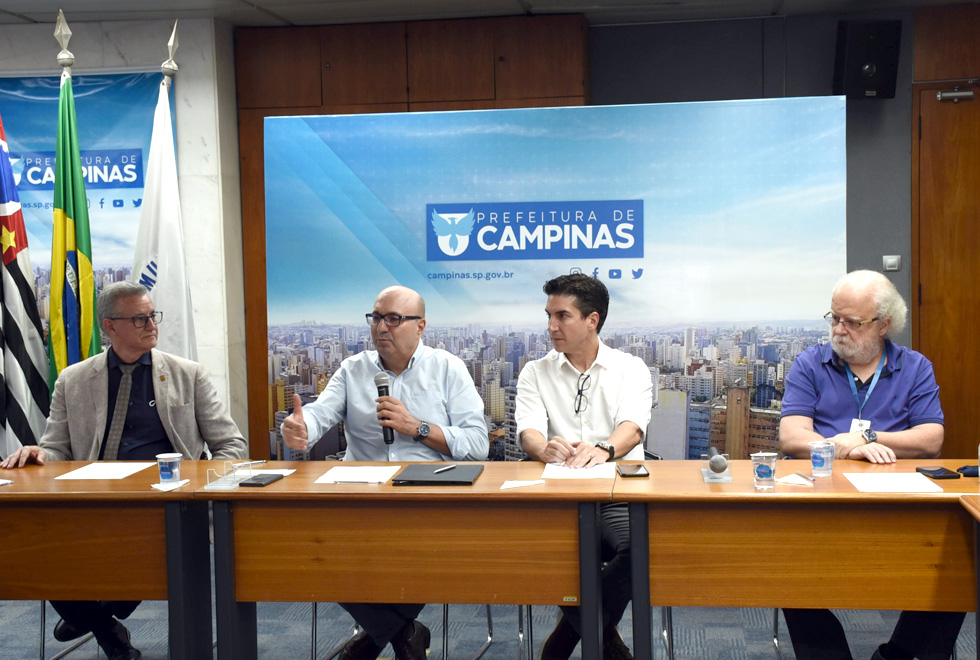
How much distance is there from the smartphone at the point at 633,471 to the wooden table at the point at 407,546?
0.15 m

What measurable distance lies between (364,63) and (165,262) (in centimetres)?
164

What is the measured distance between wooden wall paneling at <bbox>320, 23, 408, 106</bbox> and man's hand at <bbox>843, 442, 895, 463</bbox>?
3.29m

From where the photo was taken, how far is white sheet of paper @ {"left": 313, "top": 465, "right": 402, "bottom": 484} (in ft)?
8.22

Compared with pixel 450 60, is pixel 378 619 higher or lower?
lower

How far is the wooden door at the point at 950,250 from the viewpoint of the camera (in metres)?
4.75

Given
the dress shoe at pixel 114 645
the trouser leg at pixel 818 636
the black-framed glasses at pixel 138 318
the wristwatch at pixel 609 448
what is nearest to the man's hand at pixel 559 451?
the wristwatch at pixel 609 448

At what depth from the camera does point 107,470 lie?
279 cm

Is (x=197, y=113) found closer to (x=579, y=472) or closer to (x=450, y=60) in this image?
(x=450, y=60)

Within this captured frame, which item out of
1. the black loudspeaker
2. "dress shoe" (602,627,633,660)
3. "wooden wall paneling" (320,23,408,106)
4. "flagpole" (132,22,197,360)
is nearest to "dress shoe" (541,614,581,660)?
"dress shoe" (602,627,633,660)

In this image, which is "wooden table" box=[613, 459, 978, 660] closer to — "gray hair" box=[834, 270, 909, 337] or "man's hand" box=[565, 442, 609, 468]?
"man's hand" box=[565, 442, 609, 468]

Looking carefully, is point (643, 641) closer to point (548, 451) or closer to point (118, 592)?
point (548, 451)

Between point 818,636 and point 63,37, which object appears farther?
point 63,37

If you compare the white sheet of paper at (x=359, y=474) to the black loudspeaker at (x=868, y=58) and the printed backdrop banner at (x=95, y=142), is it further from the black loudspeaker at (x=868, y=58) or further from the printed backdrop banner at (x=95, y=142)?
the black loudspeaker at (x=868, y=58)

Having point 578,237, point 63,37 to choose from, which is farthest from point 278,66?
point 578,237
